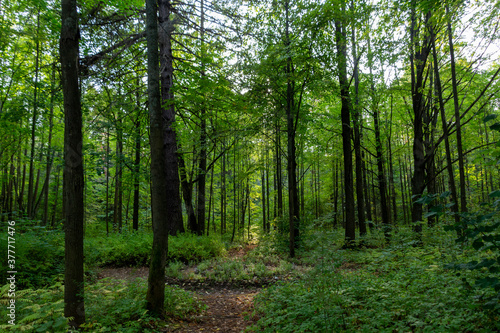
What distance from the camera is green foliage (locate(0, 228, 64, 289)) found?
5496mm

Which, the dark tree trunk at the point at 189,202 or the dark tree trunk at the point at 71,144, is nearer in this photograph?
the dark tree trunk at the point at 71,144

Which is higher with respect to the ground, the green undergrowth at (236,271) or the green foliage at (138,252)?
the green foliage at (138,252)

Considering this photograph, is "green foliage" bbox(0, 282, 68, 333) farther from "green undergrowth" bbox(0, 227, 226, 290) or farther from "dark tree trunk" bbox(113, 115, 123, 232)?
"dark tree trunk" bbox(113, 115, 123, 232)

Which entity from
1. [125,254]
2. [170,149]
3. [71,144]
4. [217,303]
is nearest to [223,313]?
[217,303]

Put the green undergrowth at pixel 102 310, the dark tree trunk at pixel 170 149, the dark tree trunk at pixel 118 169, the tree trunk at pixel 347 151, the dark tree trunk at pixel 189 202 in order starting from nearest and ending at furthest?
the green undergrowth at pixel 102 310 < the dark tree trunk at pixel 170 149 < the tree trunk at pixel 347 151 < the dark tree trunk at pixel 118 169 < the dark tree trunk at pixel 189 202

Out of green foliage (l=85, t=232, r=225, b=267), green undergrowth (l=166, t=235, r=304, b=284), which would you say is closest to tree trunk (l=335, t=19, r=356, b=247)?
green undergrowth (l=166, t=235, r=304, b=284)

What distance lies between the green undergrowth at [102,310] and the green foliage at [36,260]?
118cm

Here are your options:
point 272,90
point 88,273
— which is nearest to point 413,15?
point 272,90

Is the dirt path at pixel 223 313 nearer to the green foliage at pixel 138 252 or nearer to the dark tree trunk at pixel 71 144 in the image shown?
the dark tree trunk at pixel 71 144

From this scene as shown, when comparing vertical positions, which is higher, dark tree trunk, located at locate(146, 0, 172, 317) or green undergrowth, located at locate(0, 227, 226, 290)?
dark tree trunk, located at locate(146, 0, 172, 317)

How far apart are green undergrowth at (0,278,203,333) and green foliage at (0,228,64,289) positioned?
3.86 feet

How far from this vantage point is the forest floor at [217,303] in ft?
15.0

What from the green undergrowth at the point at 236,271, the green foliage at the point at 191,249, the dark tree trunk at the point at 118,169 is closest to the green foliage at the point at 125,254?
the green foliage at the point at 191,249

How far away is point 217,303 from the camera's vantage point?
5.91 m
